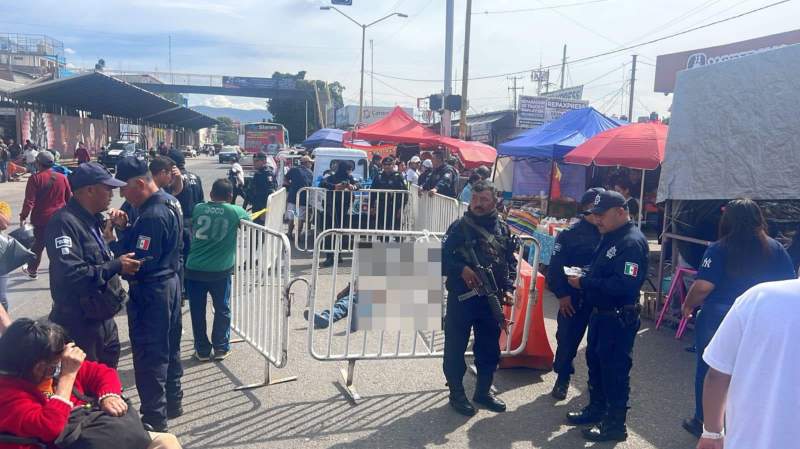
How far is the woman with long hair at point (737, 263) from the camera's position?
13.1ft

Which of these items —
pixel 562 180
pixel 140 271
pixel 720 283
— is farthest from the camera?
pixel 562 180

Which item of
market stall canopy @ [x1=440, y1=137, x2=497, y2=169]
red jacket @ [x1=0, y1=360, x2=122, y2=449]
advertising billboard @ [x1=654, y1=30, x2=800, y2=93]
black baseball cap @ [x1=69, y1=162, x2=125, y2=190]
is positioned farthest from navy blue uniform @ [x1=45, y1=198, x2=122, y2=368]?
market stall canopy @ [x1=440, y1=137, x2=497, y2=169]

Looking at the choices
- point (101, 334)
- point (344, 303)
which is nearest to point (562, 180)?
point (344, 303)

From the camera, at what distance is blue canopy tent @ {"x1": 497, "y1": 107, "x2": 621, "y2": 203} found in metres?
12.0

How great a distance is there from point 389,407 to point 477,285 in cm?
129

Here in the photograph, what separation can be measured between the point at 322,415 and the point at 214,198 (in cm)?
231

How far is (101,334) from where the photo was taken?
354cm

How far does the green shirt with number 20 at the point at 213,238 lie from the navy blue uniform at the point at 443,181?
21.3ft

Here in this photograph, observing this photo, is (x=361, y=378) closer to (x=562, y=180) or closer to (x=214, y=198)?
(x=214, y=198)

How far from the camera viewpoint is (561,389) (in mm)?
4906

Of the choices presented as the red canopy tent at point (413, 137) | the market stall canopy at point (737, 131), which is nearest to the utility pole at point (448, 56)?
the red canopy tent at point (413, 137)

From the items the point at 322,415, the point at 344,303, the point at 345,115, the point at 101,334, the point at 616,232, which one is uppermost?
the point at 345,115

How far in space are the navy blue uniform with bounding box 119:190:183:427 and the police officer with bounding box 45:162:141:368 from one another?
154 mm

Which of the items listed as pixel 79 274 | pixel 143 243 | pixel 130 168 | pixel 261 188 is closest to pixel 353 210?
pixel 261 188
